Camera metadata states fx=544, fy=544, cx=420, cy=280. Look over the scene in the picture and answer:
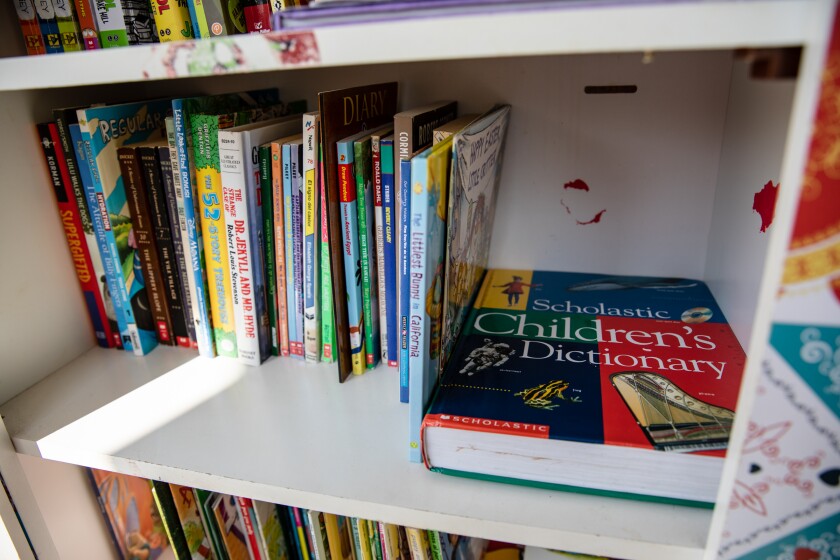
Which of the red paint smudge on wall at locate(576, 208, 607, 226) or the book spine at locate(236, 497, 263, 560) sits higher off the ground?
the red paint smudge on wall at locate(576, 208, 607, 226)

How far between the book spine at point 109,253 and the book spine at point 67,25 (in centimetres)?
10

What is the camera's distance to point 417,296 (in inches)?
20.1

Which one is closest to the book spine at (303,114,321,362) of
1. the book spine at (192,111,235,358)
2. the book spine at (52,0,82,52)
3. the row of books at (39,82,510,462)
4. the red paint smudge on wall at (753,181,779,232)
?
the row of books at (39,82,510,462)

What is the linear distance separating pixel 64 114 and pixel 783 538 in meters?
0.87

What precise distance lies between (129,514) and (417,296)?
67cm

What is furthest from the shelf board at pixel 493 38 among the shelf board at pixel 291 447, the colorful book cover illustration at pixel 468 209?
the shelf board at pixel 291 447

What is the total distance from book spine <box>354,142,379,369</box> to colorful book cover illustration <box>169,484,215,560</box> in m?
A: 0.31

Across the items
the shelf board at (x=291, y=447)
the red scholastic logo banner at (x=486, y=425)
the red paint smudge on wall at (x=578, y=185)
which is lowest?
the shelf board at (x=291, y=447)

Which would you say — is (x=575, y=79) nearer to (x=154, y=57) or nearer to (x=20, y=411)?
(x=154, y=57)

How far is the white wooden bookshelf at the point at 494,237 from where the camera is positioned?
37cm

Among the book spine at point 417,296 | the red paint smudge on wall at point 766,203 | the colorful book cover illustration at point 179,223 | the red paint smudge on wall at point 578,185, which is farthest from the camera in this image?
the red paint smudge on wall at point 578,185

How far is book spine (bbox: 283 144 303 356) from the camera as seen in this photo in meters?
0.67

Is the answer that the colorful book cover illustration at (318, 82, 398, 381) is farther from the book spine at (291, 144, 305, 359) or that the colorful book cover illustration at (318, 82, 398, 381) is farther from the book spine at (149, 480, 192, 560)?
the book spine at (149, 480, 192, 560)

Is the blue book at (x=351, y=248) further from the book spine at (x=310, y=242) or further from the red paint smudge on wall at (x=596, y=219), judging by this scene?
the red paint smudge on wall at (x=596, y=219)
